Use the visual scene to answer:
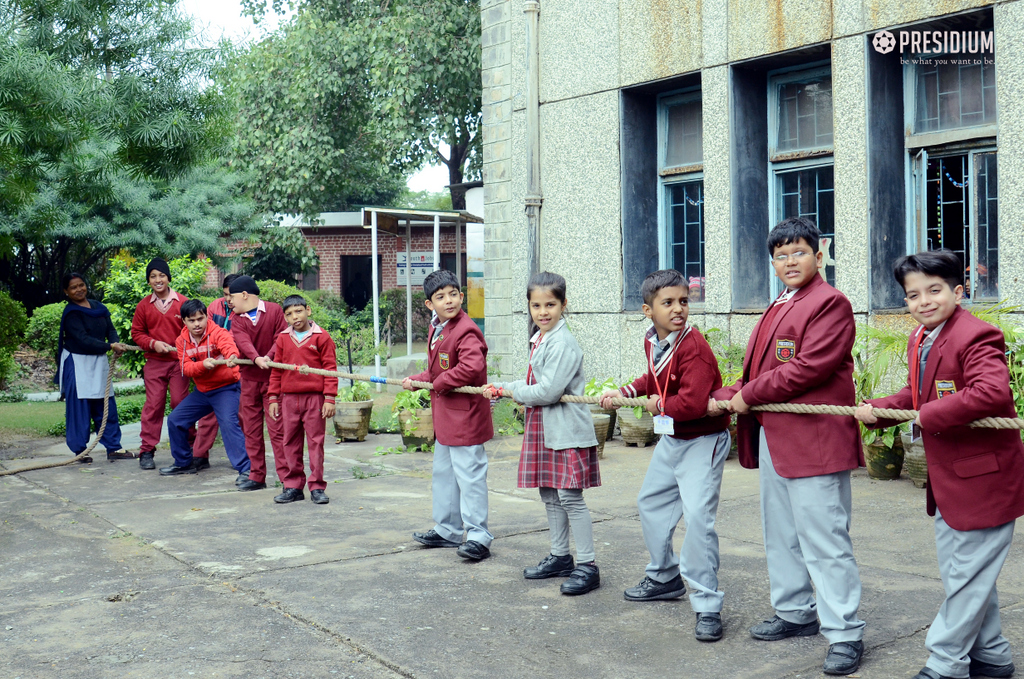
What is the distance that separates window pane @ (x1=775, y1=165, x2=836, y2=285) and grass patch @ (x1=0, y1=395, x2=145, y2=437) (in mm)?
8395

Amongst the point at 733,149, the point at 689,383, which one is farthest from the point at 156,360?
the point at 689,383

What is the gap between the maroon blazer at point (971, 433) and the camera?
3584mm

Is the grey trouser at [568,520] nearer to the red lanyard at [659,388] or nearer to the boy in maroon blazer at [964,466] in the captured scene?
the red lanyard at [659,388]

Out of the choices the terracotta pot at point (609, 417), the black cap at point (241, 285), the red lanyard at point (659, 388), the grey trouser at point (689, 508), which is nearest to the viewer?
the grey trouser at point (689, 508)

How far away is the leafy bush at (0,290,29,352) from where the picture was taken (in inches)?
502

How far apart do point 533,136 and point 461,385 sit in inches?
230

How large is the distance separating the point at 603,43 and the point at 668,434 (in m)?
6.79

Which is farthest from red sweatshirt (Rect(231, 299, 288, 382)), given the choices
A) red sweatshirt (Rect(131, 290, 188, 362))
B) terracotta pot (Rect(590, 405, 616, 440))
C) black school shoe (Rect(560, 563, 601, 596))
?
black school shoe (Rect(560, 563, 601, 596))

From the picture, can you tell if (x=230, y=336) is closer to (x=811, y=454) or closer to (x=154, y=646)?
(x=154, y=646)

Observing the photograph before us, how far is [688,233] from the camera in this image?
1047 centimetres

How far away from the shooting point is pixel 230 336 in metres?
8.69

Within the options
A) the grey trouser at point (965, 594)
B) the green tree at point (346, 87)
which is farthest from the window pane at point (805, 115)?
the green tree at point (346, 87)

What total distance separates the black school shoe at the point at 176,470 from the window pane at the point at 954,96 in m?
6.83

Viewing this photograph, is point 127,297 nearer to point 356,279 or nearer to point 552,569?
point 552,569
